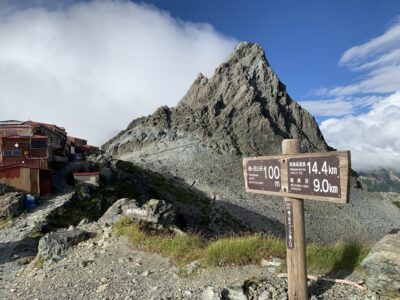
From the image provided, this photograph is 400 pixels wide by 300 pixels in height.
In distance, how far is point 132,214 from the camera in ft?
65.5

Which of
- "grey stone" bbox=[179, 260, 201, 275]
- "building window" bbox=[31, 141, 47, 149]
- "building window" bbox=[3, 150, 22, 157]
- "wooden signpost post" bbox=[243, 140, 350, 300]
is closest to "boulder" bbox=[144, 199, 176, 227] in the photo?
"grey stone" bbox=[179, 260, 201, 275]

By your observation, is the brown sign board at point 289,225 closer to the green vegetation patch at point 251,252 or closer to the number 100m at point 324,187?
the number 100m at point 324,187

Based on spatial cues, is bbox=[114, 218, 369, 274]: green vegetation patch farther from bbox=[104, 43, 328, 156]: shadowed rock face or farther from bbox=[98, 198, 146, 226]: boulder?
bbox=[104, 43, 328, 156]: shadowed rock face

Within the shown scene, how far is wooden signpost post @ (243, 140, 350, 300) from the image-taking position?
847 centimetres

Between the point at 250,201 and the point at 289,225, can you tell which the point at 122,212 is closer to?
the point at 289,225

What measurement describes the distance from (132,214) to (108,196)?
32380 millimetres

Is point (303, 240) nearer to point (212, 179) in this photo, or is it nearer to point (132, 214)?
point (132, 214)

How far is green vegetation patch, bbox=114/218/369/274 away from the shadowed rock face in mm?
120089

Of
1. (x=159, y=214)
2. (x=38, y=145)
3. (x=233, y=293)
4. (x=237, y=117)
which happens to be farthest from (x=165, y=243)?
(x=237, y=117)

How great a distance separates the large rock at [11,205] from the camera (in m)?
38.9

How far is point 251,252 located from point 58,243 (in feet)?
29.8

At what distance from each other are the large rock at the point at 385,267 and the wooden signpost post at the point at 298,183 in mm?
2113

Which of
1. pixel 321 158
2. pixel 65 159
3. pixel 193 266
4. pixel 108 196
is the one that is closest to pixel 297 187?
pixel 321 158

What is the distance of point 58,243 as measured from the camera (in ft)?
57.2
